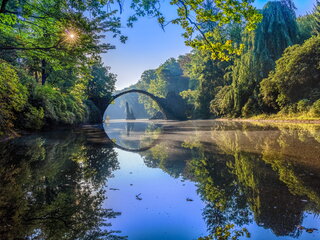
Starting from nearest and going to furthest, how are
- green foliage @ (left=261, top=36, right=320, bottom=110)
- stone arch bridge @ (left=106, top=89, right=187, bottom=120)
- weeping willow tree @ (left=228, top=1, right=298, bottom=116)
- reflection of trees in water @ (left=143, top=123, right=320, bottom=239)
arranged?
1. reflection of trees in water @ (left=143, top=123, right=320, bottom=239)
2. green foliage @ (left=261, top=36, right=320, bottom=110)
3. weeping willow tree @ (left=228, top=1, right=298, bottom=116)
4. stone arch bridge @ (left=106, top=89, right=187, bottom=120)

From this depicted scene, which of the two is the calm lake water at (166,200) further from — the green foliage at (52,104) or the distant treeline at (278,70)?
the green foliage at (52,104)

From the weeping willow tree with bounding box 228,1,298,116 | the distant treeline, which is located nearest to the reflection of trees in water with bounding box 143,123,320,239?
the distant treeline

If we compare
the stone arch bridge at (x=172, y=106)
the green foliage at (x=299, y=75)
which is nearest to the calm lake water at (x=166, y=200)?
the green foliage at (x=299, y=75)

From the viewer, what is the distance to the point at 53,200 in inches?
106

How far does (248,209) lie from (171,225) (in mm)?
890

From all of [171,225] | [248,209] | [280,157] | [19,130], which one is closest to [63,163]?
[171,225]

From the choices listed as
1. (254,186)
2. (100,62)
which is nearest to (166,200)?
(254,186)

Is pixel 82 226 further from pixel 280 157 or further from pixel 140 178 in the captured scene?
pixel 280 157

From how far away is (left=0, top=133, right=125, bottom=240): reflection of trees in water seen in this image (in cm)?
197

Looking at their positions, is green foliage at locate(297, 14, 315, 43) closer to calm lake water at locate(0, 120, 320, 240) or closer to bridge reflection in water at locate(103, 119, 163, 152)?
bridge reflection in water at locate(103, 119, 163, 152)

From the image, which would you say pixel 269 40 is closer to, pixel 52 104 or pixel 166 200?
pixel 52 104

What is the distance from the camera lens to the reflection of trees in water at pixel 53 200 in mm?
1967

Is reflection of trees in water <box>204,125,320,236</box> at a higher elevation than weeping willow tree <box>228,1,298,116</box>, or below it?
below

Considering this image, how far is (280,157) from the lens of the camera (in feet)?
15.1
